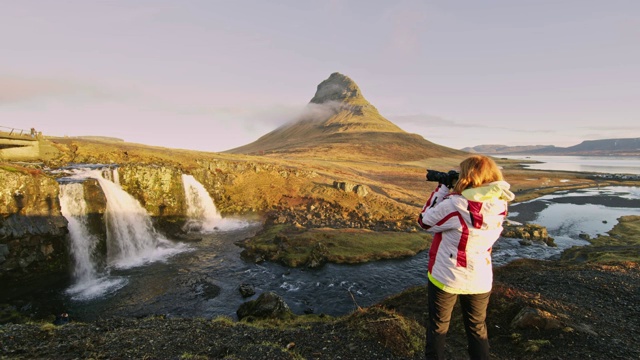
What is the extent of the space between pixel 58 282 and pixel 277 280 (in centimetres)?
1675

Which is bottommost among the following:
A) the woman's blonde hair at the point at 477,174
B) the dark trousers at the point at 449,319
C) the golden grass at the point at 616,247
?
the golden grass at the point at 616,247

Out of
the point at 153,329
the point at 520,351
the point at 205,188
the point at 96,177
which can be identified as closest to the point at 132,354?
the point at 153,329

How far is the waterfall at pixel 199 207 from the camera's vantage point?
39188 mm

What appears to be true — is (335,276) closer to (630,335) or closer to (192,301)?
(192,301)

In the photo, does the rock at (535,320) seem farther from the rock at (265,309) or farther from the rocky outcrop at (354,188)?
the rocky outcrop at (354,188)

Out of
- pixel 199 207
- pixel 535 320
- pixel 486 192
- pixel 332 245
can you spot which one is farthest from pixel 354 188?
pixel 486 192

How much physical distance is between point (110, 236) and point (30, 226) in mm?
6115

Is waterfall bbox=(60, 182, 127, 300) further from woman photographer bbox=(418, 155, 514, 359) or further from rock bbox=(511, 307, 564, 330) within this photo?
rock bbox=(511, 307, 564, 330)

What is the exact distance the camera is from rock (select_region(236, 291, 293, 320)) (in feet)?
56.1

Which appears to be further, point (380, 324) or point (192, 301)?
point (192, 301)

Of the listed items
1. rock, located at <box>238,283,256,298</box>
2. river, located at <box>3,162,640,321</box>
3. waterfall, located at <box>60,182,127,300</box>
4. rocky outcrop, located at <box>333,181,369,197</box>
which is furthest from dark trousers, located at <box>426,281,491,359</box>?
rocky outcrop, located at <box>333,181,369,197</box>

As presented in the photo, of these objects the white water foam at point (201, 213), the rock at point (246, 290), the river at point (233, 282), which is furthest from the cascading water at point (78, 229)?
the rock at point (246, 290)

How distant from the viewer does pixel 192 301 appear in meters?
20.2

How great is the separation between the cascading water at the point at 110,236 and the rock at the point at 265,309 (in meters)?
11.2
